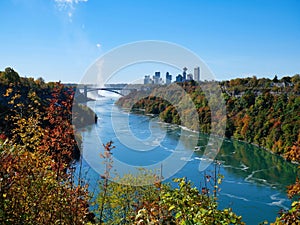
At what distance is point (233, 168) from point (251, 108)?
9281 mm

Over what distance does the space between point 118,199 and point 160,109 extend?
61.6ft

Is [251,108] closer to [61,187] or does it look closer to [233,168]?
[233,168]

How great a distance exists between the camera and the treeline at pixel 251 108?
589 inches

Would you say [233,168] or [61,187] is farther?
[233,168]

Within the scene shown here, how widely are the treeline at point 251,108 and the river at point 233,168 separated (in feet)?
3.34

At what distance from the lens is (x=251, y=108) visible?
748 inches

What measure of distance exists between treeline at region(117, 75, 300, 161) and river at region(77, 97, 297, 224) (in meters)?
1.02

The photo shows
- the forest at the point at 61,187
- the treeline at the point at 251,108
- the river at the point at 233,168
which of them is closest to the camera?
the forest at the point at 61,187

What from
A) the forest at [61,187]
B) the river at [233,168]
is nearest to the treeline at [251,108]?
the river at [233,168]

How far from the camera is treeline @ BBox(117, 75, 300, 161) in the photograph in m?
15.0

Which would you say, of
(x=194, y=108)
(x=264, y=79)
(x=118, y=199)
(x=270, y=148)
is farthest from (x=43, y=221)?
(x=264, y=79)

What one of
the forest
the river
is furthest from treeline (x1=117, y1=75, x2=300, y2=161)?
the forest

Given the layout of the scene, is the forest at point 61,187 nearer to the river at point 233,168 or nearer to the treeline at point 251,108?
the river at point 233,168

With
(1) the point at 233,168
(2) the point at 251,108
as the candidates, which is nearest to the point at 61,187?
(1) the point at 233,168
